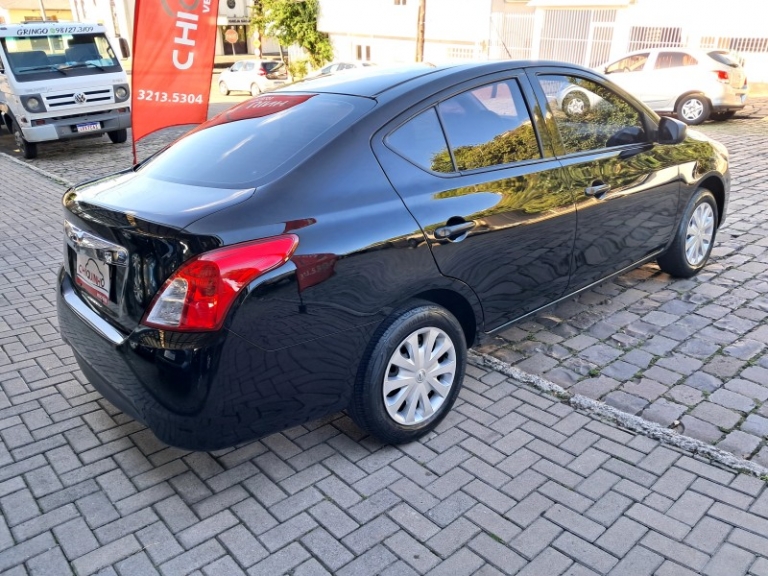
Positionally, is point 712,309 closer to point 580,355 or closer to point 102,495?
point 580,355

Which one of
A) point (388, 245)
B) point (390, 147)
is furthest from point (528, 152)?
point (388, 245)

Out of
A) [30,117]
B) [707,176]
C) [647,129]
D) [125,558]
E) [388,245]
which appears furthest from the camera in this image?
[30,117]

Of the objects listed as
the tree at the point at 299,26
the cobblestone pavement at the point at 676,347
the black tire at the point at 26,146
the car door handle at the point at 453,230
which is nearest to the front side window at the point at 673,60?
the cobblestone pavement at the point at 676,347

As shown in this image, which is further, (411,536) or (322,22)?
(322,22)

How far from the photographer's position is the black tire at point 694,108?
1309 cm

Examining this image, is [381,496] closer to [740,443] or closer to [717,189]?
[740,443]

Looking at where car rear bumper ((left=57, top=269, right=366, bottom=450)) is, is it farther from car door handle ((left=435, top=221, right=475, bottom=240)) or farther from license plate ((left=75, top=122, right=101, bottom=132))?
license plate ((left=75, top=122, right=101, bottom=132))

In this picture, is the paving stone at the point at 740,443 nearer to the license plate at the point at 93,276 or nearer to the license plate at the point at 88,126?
the license plate at the point at 93,276

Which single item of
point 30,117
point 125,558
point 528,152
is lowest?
point 125,558

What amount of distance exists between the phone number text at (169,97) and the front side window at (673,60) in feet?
35.5

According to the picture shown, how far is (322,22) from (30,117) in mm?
22096

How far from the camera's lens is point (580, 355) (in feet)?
13.1

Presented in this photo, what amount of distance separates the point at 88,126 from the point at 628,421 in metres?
10.8

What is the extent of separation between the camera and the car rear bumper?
2449mm
